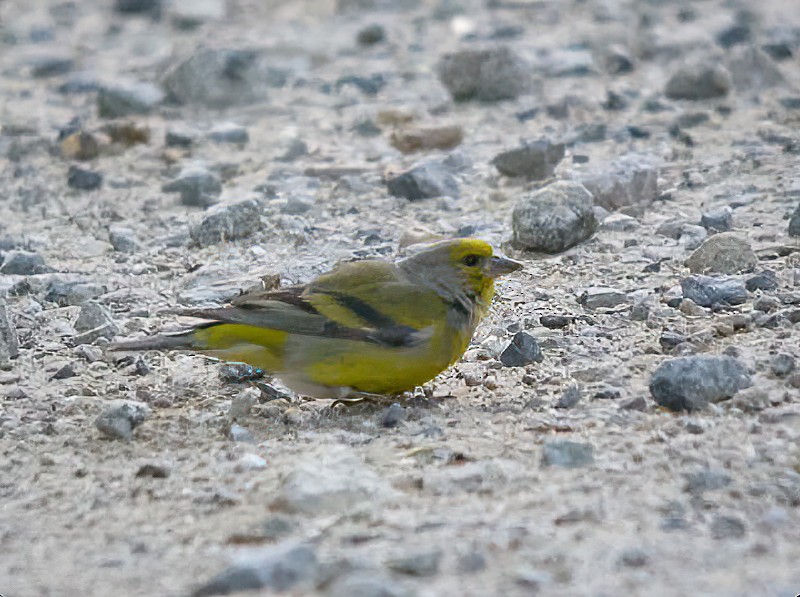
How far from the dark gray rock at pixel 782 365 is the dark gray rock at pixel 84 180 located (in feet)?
15.0

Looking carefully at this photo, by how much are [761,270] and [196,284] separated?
2630 millimetres

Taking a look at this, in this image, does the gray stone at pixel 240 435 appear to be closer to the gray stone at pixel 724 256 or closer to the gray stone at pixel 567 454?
the gray stone at pixel 567 454

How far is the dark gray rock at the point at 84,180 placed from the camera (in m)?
7.54

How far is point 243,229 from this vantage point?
6.59 meters

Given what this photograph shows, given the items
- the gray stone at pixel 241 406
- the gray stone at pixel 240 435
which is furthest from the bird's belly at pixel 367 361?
the gray stone at pixel 240 435

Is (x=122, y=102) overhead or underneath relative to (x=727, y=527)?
underneath

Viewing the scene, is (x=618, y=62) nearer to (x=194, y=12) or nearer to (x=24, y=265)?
(x=194, y=12)

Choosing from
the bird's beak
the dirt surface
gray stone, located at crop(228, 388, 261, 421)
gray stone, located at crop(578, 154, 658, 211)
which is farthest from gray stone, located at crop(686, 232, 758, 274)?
gray stone, located at crop(228, 388, 261, 421)

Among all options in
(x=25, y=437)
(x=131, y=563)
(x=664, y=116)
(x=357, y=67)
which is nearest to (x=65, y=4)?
(x=357, y=67)

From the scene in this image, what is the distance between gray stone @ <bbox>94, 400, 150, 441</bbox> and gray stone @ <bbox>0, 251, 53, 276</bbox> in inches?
76.5

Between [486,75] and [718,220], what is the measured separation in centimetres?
315

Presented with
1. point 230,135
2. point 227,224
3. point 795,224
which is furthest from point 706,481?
point 230,135

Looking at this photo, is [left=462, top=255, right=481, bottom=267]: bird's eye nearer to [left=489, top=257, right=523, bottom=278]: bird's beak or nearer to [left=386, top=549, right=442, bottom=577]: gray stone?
[left=489, top=257, right=523, bottom=278]: bird's beak

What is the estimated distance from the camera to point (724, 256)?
18.0 ft
